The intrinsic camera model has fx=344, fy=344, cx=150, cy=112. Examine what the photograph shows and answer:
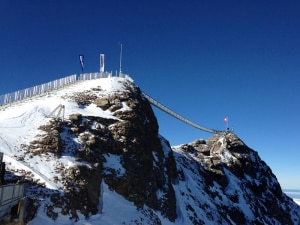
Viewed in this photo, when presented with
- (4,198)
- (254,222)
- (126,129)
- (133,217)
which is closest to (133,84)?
(126,129)

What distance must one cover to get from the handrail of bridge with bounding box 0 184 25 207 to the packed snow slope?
3.00 metres

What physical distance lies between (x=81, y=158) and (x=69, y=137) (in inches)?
126

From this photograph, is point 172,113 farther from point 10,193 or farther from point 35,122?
point 10,193

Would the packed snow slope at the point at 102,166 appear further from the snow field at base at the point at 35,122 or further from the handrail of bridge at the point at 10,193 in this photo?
the handrail of bridge at the point at 10,193

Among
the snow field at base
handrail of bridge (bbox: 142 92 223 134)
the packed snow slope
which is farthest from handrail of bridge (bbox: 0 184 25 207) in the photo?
handrail of bridge (bbox: 142 92 223 134)

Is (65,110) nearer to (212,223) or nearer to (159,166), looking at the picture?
(159,166)

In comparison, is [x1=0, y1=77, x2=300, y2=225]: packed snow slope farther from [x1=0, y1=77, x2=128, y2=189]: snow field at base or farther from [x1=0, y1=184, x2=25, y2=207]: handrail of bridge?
[x1=0, y1=184, x2=25, y2=207]: handrail of bridge

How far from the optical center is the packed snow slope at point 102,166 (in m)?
28.3

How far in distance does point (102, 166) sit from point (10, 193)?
16.4 m

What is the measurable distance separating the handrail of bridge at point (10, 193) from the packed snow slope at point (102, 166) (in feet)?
9.86

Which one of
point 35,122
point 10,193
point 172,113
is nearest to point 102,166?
point 35,122

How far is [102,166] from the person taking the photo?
114 ft

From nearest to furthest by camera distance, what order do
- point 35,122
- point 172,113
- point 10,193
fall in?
point 10,193 < point 35,122 < point 172,113

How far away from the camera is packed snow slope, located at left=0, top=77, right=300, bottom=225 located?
1115 inches
